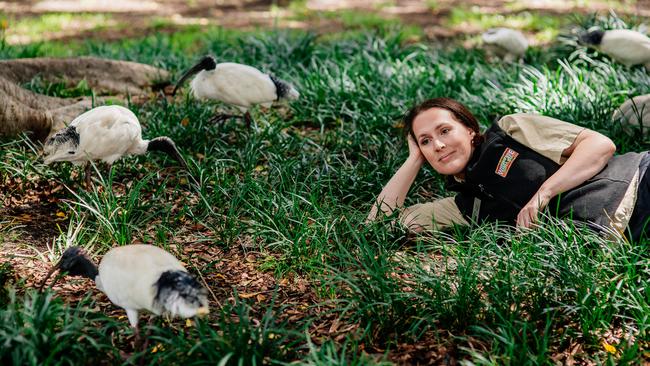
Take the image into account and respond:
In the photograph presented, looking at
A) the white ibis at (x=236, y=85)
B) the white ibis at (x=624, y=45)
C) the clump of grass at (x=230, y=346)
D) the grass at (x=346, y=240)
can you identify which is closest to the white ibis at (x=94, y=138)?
the grass at (x=346, y=240)

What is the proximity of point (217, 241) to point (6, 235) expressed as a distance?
1241 mm

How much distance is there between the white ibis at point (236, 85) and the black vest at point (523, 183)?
74.7 inches

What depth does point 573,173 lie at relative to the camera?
11.8 ft

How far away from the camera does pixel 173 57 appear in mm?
7367

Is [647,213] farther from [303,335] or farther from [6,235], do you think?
[6,235]

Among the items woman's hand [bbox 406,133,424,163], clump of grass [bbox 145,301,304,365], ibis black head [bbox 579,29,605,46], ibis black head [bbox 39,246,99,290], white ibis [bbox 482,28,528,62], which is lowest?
clump of grass [bbox 145,301,304,365]

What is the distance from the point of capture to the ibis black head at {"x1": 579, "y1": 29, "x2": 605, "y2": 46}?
6340 mm

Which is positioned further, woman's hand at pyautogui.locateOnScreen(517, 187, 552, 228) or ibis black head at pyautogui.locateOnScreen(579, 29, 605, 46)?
ibis black head at pyautogui.locateOnScreen(579, 29, 605, 46)

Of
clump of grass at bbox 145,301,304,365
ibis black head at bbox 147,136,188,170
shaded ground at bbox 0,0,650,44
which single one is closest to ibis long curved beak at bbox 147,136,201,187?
ibis black head at bbox 147,136,188,170

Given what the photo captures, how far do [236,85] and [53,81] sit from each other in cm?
216

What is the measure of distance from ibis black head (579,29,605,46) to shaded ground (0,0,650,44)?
2.85 m

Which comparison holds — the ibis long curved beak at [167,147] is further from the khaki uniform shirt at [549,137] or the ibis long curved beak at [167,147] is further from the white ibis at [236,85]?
the khaki uniform shirt at [549,137]

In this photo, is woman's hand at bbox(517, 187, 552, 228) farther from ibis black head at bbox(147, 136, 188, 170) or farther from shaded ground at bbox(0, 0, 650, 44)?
shaded ground at bbox(0, 0, 650, 44)

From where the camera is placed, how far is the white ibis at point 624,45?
612 cm
